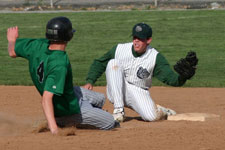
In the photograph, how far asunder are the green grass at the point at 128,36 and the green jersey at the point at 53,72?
4.66m

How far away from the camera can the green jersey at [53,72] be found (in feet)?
19.7

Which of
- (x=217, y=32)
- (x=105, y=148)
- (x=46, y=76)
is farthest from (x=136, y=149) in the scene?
(x=217, y=32)

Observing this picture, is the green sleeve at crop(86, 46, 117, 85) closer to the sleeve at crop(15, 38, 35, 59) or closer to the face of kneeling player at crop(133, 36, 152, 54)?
the face of kneeling player at crop(133, 36, 152, 54)

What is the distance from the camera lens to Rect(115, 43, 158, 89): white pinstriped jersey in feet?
25.9

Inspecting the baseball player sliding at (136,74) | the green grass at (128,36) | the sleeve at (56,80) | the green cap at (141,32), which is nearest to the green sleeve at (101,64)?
the baseball player sliding at (136,74)

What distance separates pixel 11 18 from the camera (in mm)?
22312

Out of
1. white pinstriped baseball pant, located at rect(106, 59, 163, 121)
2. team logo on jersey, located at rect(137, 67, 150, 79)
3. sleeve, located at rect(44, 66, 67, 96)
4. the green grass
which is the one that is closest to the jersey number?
sleeve, located at rect(44, 66, 67, 96)

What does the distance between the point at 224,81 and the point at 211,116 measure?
3.88 metres

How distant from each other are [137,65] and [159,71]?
32cm

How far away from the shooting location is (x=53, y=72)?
19.8ft

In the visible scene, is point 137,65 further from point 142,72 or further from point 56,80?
point 56,80

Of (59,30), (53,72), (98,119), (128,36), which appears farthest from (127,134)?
(128,36)

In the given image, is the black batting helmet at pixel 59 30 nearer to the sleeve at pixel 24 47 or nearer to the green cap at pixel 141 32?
the sleeve at pixel 24 47

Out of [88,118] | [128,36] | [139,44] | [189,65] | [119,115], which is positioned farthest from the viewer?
[128,36]
